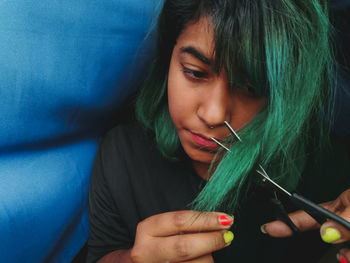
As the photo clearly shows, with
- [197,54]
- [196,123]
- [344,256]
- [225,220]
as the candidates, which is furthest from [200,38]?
[344,256]

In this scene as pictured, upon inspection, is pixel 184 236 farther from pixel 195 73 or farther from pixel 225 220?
pixel 195 73

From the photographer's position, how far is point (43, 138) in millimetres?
664

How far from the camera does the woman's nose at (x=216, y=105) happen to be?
0.54 meters

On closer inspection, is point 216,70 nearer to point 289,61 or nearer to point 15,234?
point 289,61

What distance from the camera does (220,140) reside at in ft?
1.93

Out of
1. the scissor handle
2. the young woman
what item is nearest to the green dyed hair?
the young woman

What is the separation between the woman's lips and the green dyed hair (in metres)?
0.04

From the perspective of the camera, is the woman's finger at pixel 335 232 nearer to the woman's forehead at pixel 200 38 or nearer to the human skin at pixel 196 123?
the human skin at pixel 196 123

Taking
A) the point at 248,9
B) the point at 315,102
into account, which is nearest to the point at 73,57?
the point at 248,9

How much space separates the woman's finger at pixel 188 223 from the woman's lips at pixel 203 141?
0.13m

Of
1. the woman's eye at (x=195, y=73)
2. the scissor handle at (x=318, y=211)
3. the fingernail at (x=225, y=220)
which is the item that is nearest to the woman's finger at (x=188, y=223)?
the fingernail at (x=225, y=220)

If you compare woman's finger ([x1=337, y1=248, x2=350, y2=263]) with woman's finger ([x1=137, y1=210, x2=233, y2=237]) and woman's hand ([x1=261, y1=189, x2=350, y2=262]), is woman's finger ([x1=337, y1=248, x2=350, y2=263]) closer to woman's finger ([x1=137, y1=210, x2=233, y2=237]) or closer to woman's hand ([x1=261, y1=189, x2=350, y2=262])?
woman's hand ([x1=261, y1=189, x2=350, y2=262])

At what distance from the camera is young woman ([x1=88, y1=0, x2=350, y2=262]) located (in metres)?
0.51

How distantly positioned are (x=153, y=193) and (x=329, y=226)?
40 cm
